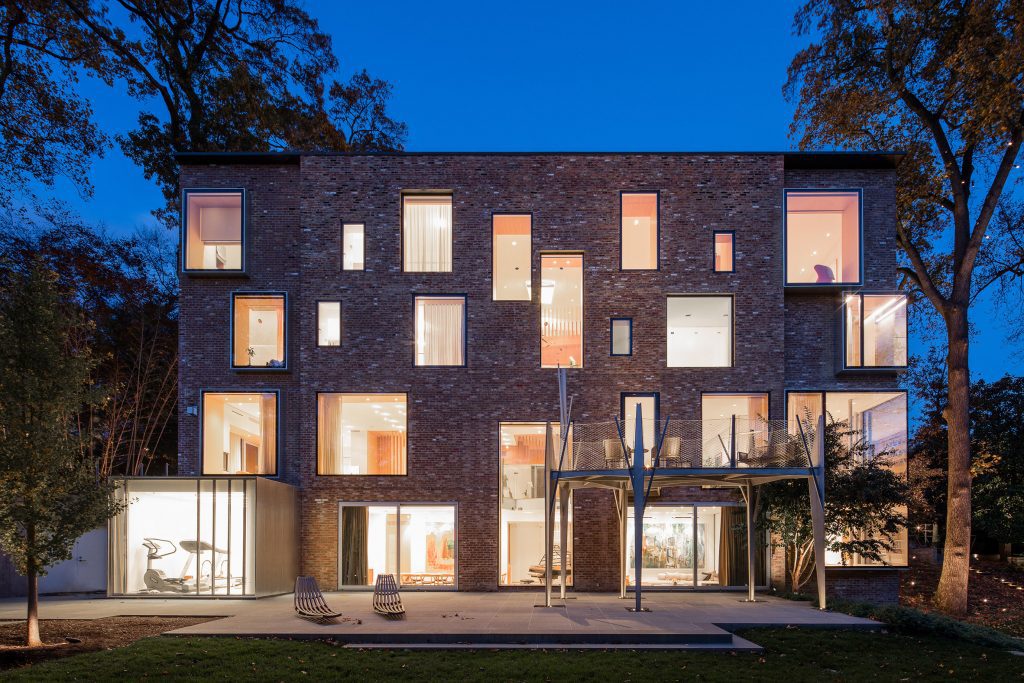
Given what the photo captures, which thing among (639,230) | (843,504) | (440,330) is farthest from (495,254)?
(843,504)

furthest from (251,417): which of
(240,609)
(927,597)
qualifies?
(927,597)

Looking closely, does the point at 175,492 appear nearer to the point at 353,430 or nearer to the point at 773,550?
the point at 353,430

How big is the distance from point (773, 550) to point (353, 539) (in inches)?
398

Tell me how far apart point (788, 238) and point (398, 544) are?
1227 cm

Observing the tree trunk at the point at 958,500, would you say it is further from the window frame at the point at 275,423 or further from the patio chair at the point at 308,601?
the window frame at the point at 275,423

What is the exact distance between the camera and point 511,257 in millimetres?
18516

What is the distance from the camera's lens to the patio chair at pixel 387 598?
13193mm

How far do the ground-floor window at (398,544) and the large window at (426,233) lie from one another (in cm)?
595

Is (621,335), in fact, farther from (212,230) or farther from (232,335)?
(212,230)

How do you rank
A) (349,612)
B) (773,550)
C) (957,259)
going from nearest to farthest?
1. (349,612)
2. (773,550)
3. (957,259)

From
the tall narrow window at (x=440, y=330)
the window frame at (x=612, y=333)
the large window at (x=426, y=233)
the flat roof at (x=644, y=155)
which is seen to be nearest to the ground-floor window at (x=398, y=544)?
the tall narrow window at (x=440, y=330)

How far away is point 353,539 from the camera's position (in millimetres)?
17812

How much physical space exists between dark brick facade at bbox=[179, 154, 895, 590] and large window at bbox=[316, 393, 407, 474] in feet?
0.87

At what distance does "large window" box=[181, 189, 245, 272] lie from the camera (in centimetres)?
1856
